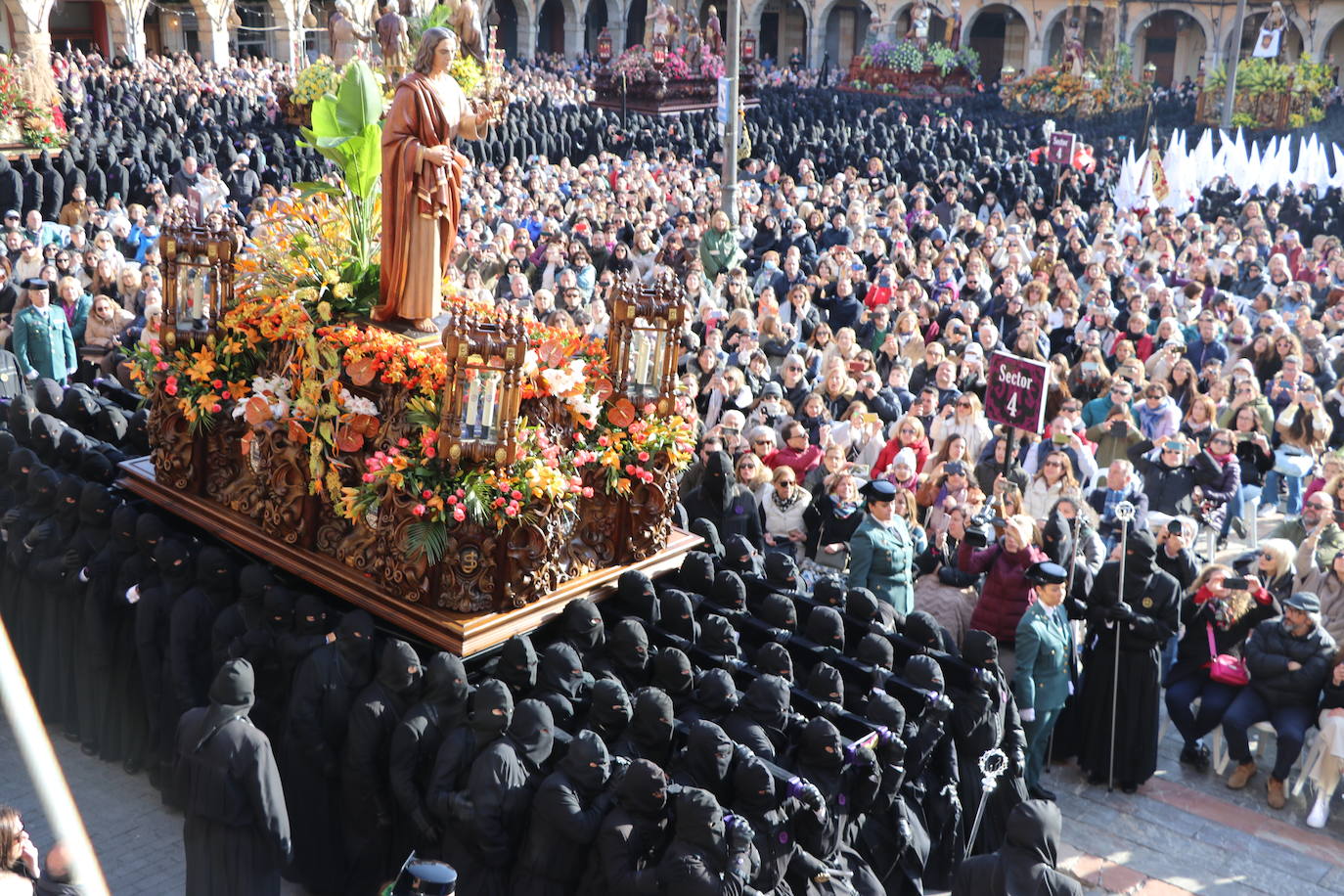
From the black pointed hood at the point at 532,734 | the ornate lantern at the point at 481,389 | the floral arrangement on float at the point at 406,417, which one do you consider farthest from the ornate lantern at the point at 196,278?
the black pointed hood at the point at 532,734

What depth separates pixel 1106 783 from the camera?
8039 mm

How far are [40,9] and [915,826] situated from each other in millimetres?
34077

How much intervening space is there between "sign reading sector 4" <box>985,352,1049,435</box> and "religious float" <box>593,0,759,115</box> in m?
19.8

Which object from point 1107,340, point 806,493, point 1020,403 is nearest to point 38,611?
point 806,493

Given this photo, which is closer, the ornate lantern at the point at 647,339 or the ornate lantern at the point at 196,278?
the ornate lantern at the point at 647,339

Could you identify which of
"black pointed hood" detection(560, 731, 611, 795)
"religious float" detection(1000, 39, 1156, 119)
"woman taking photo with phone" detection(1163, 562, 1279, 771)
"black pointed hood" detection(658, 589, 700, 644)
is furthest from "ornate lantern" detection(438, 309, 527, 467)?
"religious float" detection(1000, 39, 1156, 119)

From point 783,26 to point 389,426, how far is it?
47.3m

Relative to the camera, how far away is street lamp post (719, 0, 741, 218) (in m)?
16.6

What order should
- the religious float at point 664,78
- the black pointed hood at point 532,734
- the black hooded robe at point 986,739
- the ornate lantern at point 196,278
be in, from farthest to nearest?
the religious float at point 664,78 → the ornate lantern at point 196,278 → the black hooded robe at point 986,739 → the black pointed hood at point 532,734

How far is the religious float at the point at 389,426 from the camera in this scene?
716 centimetres

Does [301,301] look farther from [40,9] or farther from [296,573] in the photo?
[40,9]

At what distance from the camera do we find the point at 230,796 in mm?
6066

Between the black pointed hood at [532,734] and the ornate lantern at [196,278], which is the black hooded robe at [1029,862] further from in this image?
the ornate lantern at [196,278]

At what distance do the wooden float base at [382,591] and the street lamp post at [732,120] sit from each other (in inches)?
376
